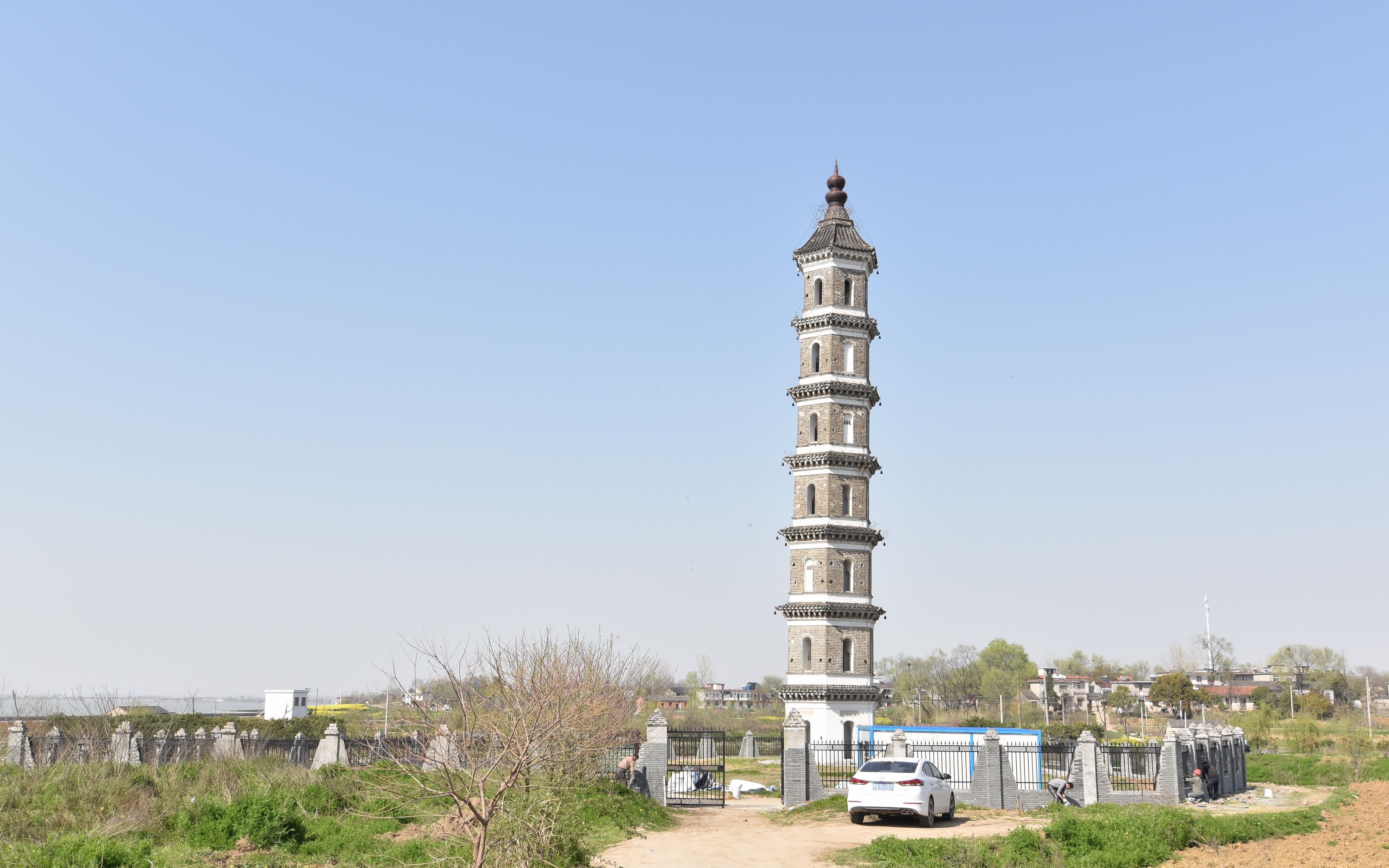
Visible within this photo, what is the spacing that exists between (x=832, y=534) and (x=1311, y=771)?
22.3 metres

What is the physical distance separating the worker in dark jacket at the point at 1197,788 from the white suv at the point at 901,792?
34.9 ft

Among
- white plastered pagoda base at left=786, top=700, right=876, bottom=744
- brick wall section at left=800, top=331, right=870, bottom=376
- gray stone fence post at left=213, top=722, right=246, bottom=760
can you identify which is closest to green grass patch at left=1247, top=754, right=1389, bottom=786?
white plastered pagoda base at left=786, top=700, right=876, bottom=744

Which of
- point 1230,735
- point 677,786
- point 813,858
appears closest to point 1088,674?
point 1230,735

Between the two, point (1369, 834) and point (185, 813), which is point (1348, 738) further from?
point (185, 813)

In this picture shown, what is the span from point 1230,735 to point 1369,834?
52.6 feet

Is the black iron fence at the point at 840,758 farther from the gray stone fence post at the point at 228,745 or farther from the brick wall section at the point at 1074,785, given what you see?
the gray stone fence post at the point at 228,745

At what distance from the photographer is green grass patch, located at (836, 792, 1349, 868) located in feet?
65.1

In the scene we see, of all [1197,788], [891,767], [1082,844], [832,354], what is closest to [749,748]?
[832,354]

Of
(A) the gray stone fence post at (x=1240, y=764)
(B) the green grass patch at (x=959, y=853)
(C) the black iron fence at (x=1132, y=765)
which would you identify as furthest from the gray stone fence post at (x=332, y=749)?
(A) the gray stone fence post at (x=1240, y=764)

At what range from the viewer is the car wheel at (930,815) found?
83.5ft

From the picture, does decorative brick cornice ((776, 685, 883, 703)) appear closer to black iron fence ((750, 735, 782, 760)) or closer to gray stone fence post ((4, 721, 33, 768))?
black iron fence ((750, 735, 782, 760))

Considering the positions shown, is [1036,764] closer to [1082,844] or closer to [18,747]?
[1082,844]

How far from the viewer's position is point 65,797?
2122 centimetres

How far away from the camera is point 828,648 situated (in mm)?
54062
